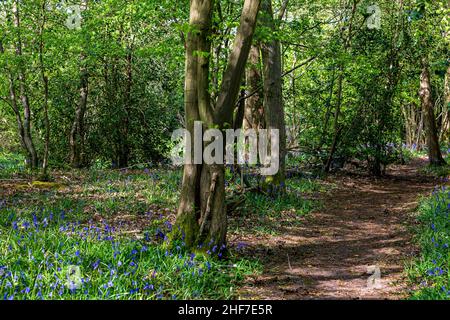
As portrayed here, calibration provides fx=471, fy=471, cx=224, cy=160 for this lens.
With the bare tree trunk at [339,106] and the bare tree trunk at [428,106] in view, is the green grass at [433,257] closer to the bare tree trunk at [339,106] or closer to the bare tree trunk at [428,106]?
the bare tree trunk at [339,106]

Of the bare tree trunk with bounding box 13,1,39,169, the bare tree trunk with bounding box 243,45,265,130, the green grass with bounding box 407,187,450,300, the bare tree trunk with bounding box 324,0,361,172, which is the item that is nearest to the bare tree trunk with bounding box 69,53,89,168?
the bare tree trunk with bounding box 13,1,39,169

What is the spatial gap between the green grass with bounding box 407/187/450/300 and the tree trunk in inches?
128

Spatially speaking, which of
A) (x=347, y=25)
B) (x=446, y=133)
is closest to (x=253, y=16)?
(x=347, y=25)

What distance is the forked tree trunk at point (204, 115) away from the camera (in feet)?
20.4

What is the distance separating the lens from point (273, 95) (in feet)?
35.4

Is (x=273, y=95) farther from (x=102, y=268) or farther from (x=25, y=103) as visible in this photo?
(x=25, y=103)

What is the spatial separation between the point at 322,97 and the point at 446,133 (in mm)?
12893

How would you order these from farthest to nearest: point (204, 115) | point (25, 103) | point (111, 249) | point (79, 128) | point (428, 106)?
1. point (428, 106)
2. point (79, 128)
3. point (25, 103)
4. point (204, 115)
5. point (111, 249)

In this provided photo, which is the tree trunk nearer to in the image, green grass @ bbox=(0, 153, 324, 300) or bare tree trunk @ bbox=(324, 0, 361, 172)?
green grass @ bbox=(0, 153, 324, 300)

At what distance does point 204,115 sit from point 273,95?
4739 mm

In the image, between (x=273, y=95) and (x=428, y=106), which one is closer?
(x=273, y=95)

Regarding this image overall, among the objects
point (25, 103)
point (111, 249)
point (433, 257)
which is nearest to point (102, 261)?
point (111, 249)

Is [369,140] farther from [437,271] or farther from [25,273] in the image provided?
[25,273]

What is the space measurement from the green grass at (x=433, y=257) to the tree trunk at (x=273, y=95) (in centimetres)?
325
